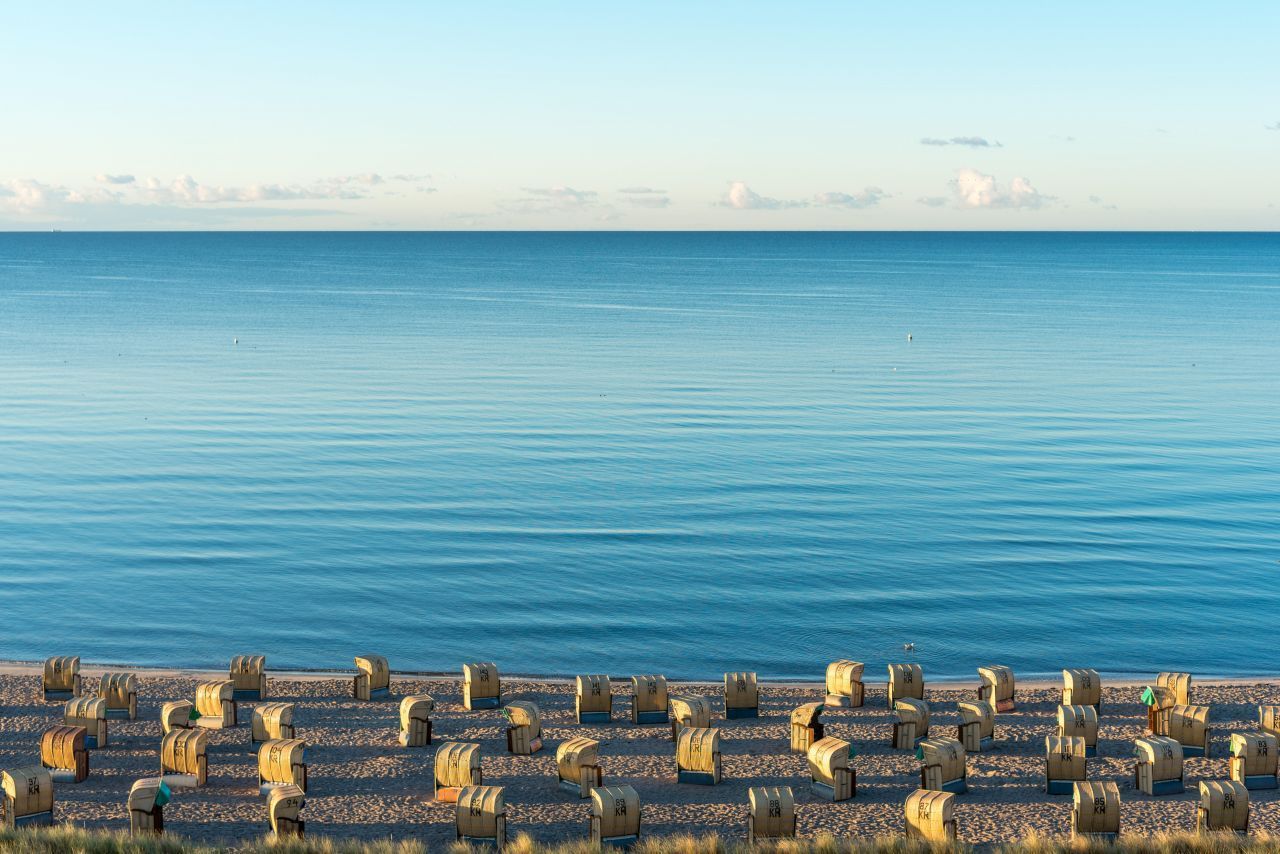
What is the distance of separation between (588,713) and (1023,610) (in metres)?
14.6

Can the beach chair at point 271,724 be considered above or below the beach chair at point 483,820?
above

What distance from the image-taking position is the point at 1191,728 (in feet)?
78.3

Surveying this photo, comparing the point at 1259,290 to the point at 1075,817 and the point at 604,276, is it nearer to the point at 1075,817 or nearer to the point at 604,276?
the point at 604,276

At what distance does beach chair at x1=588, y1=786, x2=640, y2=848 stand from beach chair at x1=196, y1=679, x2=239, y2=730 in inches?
342

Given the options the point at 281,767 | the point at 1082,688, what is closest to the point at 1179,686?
the point at 1082,688

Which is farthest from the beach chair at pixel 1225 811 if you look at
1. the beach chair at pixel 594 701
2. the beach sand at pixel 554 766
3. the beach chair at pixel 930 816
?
the beach chair at pixel 594 701

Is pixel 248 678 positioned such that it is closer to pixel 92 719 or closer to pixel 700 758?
Answer: pixel 92 719

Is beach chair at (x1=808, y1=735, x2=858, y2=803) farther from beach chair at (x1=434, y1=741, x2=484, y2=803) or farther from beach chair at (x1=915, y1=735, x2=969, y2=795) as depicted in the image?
beach chair at (x1=434, y1=741, x2=484, y2=803)

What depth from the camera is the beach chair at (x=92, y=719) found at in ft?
77.2

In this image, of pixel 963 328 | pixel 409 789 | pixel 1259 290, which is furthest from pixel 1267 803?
pixel 1259 290

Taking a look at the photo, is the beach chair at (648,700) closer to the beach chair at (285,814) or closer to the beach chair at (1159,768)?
the beach chair at (285,814)

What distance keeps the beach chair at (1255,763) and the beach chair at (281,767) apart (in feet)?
51.1

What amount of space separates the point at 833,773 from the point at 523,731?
5.57 meters

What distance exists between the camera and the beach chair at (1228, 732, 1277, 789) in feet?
72.7
